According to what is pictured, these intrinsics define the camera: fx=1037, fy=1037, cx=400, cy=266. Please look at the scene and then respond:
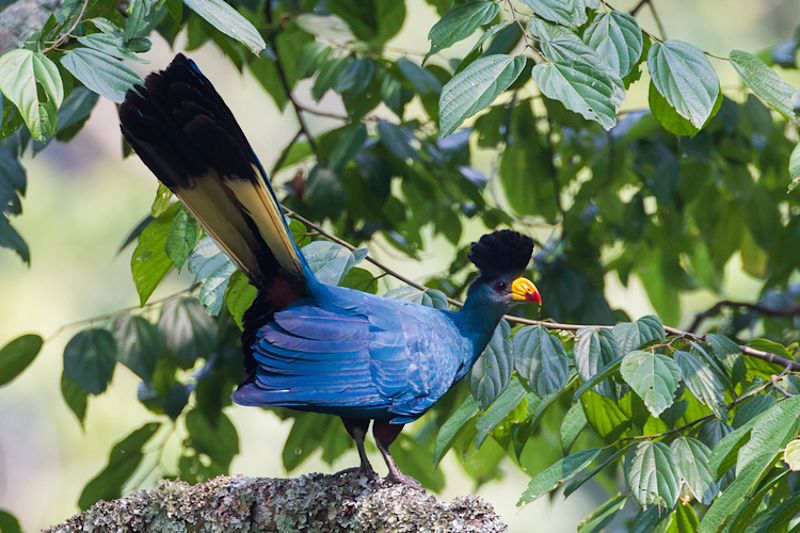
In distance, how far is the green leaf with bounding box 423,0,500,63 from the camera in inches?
89.2

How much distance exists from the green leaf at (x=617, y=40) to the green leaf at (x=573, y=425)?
0.92 metres

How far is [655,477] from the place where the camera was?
2.31 meters

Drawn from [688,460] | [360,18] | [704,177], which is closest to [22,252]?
[360,18]

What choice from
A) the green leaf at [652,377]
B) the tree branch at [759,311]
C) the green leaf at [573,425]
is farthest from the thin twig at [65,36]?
the tree branch at [759,311]

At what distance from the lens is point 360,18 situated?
4008 millimetres

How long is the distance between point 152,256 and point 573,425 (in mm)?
1202

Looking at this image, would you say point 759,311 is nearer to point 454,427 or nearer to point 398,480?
point 454,427

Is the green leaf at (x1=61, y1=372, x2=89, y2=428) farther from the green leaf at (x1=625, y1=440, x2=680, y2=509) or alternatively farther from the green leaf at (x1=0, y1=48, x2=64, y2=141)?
the green leaf at (x1=625, y1=440, x2=680, y2=509)

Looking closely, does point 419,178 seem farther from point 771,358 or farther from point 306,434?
point 771,358

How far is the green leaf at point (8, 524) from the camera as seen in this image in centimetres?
357

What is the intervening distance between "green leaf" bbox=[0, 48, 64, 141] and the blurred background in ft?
22.3

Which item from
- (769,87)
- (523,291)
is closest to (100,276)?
(523,291)

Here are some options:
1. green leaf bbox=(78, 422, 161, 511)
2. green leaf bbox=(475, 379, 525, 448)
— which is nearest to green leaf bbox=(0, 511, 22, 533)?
green leaf bbox=(78, 422, 161, 511)

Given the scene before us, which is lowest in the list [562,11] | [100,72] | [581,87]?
[581,87]
